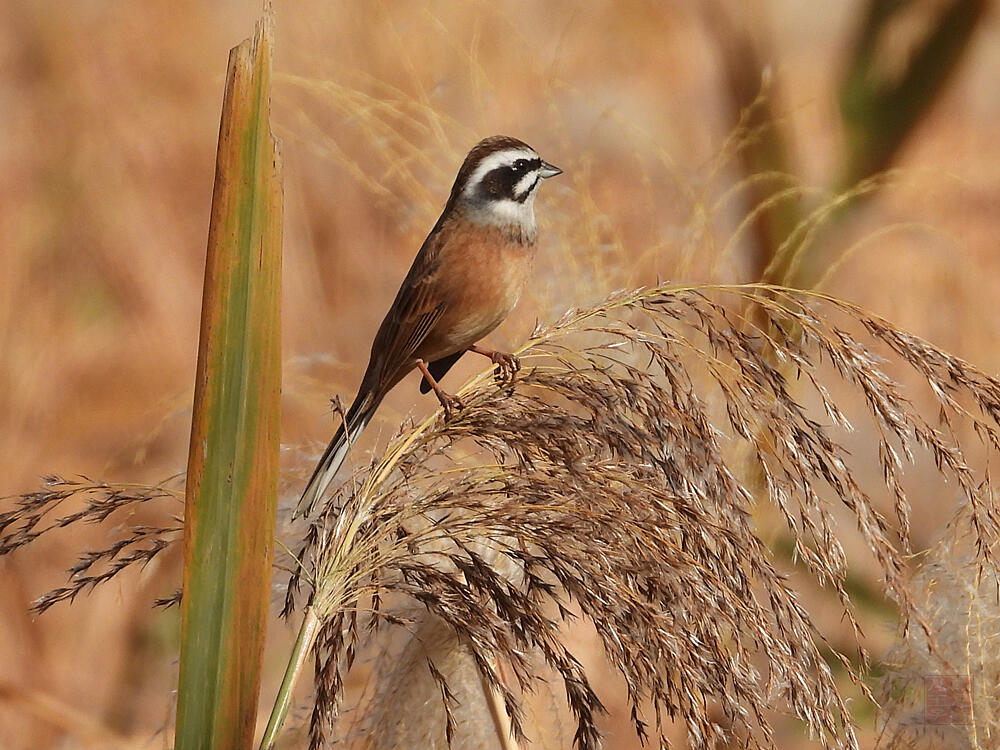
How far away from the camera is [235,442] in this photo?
0.77m

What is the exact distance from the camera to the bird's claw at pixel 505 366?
111 cm

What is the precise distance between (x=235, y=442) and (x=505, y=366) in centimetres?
49

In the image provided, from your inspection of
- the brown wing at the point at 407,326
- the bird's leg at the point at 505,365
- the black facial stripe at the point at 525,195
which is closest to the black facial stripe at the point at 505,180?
the black facial stripe at the point at 525,195

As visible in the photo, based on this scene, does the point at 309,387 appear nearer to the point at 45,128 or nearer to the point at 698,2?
the point at 45,128

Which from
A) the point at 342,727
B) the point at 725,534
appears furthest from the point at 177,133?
the point at 725,534

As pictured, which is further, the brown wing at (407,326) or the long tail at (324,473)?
the brown wing at (407,326)

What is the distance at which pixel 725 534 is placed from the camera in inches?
35.9

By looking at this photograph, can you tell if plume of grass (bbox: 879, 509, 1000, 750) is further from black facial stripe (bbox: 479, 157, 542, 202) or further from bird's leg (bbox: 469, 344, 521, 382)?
black facial stripe (bbox: 479, 157, 542, 202)

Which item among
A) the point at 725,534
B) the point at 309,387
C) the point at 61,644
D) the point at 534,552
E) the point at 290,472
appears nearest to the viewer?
the point at 725,534

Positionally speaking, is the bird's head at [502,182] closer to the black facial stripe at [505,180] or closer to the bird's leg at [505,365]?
the black facial stripe at [505,180]

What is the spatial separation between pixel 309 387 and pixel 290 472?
0.77 meters

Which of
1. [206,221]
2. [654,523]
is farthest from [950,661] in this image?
[206,221]

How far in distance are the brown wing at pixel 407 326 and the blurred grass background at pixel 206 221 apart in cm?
54

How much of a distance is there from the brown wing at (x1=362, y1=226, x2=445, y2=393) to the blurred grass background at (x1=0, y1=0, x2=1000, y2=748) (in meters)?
0.54
